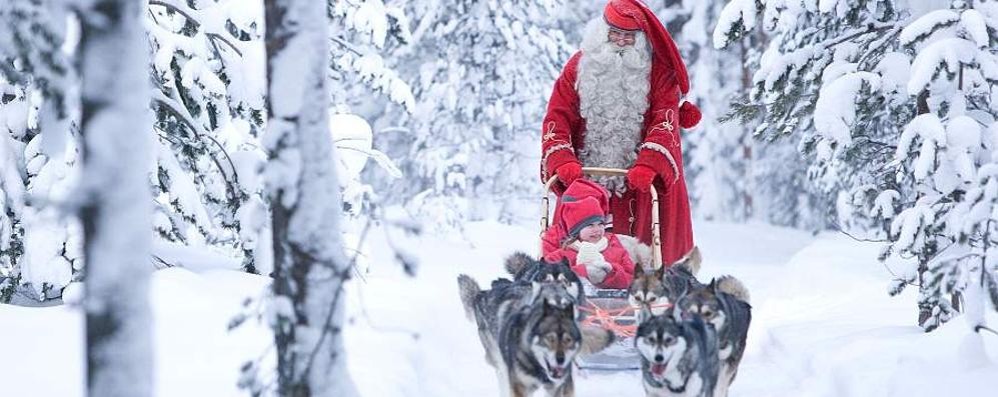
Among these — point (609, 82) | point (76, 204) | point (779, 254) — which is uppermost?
point (609, 82)

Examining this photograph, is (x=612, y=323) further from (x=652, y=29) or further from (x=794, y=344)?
(x=652, y=29)

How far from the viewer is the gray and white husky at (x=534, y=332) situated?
482 centimetres

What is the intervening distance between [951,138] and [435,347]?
153 inches

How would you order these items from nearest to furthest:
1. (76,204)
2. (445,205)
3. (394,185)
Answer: (76,204) < (445,205) < (394,185)

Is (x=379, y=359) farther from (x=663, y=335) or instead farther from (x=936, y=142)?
(x=936, y=142)

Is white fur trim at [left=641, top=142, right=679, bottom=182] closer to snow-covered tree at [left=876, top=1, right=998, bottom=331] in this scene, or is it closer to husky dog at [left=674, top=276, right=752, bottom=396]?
snow-covered tree at [left=876, top=1, right=998, bottom=331]

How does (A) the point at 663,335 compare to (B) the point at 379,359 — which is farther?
(B) the point at 379,359

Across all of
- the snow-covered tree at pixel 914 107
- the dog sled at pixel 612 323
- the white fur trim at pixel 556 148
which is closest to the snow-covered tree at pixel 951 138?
the snow-covered tree at pixel 914 107

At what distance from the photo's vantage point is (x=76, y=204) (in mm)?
2520

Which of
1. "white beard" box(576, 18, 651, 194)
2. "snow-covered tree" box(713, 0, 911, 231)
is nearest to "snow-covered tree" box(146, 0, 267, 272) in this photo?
"white beard" box(576, 18, 651, 194)

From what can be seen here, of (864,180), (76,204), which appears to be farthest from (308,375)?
(864,180)

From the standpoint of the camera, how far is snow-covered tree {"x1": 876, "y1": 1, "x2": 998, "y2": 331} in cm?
543

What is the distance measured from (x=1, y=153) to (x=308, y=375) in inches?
174

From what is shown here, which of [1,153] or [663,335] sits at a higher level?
[1,153]
